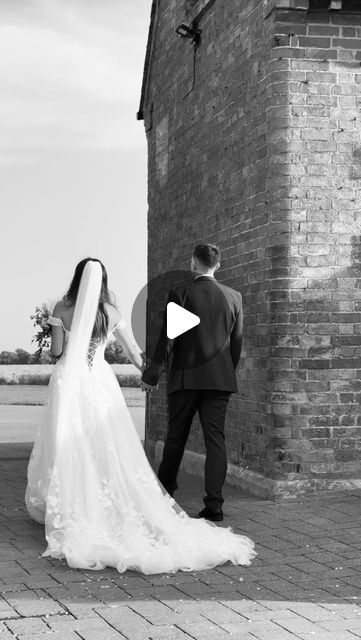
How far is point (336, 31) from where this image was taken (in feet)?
28.7

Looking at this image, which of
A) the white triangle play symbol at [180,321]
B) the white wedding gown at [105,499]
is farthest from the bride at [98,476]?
the white triangle play symbol at [180,321]

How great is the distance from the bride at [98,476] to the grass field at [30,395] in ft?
48.7

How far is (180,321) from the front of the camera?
25.2 feet

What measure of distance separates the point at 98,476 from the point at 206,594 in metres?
1.62

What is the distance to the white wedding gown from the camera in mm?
6062

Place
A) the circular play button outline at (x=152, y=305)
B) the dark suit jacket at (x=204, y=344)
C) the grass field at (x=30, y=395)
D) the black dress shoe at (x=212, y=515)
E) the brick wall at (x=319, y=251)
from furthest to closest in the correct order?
the grass field at (x=30, y=395), the circular play button outline at (x=152, y=305), the brick wall at (x=319, y=251), the dark suit jacket at (x=204, y=344), the black dress shoe at (x=212, y=515)

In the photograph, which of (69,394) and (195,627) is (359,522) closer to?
(69,394)

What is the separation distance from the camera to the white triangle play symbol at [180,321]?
302 inches

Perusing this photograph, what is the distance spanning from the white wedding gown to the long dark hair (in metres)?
0.10

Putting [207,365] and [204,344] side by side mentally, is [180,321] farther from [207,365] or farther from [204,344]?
[207,365]

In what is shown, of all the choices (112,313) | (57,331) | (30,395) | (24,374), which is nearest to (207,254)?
(112,313)

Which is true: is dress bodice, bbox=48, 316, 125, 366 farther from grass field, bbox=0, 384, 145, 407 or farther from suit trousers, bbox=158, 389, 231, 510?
grass field, bbox=0, 384, 145, 407

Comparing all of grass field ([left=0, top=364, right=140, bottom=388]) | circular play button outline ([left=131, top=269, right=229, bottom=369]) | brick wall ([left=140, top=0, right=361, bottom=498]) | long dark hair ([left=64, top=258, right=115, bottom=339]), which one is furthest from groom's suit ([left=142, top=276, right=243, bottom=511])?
grass field ([left=0, top=364, right=140, bottom=388])

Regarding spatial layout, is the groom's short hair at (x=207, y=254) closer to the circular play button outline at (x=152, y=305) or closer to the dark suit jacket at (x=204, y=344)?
the dark suit jacket at (x=204, y=344)
